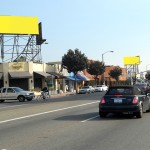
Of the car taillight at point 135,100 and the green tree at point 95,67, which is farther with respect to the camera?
the green tree at point 95,67

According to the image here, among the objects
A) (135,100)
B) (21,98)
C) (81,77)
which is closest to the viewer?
(135,100)

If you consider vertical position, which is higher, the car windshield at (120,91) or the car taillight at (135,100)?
the car windshield at (120,91)

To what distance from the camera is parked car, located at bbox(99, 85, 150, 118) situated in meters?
17.5

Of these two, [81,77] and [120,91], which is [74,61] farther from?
[120,91]

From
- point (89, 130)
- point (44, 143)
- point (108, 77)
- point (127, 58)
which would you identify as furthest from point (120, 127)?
point (127, 58)

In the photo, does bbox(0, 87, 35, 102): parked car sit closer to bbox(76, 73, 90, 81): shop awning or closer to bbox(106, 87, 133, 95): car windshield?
bbox(106, 87, 133, 95): car windshield

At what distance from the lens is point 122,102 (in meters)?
17.6

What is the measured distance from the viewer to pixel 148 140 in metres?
11.1

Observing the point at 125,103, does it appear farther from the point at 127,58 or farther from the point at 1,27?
the point at 127,58

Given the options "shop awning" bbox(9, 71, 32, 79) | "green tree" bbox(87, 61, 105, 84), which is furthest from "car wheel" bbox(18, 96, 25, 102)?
"green tree" bbox(87, 61, 105, 84)

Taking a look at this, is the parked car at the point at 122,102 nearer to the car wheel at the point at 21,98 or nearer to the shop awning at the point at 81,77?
the car wheel at the point at 21,98

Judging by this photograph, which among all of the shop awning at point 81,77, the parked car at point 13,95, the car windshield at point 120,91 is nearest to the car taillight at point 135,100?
the car windshield at point 120,91

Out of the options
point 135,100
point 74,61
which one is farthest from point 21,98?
point 74,61

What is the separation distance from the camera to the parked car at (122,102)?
687 inches
